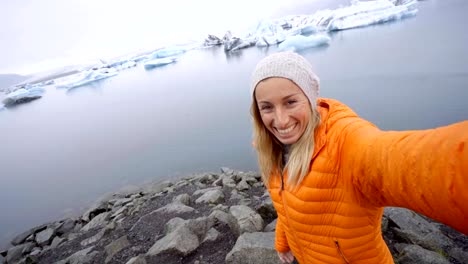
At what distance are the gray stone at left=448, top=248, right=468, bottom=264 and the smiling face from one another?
248cm

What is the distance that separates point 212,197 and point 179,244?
153 centimetres

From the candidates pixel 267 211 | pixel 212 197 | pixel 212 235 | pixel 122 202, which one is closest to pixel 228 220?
pixel 212 235

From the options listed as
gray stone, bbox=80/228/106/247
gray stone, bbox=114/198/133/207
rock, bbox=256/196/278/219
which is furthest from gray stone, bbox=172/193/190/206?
gray stone, bbox=114/198/133/207

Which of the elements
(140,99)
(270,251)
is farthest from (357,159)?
(140,99)

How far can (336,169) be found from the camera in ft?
3.34

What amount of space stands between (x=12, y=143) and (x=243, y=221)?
55.1 feet

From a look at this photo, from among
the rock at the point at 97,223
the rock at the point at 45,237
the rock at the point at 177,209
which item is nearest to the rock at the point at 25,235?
the rock at the point at 45,237

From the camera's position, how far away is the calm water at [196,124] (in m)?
7.28

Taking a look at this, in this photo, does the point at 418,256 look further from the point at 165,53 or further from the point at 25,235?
the point at 165,53

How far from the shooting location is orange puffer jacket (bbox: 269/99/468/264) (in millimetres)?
600

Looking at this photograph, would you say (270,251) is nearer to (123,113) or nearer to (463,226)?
(463,226)

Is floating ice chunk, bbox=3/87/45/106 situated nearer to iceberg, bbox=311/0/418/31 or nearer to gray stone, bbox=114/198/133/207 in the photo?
gray stone, bbox=114/198/133/207

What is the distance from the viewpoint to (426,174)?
0.64 metres

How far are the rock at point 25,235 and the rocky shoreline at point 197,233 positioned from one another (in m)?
0.02
